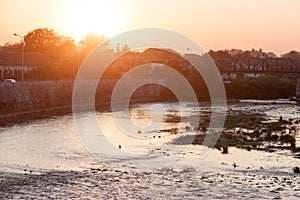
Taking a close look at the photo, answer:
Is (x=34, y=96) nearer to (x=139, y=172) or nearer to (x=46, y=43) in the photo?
(x=139, y=172)

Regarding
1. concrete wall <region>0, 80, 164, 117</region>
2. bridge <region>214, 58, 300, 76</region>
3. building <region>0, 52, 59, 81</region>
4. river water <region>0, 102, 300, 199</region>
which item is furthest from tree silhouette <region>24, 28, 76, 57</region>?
river water <region>0, 102, 300, 199</region>

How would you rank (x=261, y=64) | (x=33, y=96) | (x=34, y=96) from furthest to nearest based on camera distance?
(x=261, y=64) → (x=34, y=96) → (x=33, y=96)

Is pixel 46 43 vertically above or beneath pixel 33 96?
above

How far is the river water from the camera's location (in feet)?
86.5

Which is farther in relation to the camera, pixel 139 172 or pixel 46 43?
pixel 46 43

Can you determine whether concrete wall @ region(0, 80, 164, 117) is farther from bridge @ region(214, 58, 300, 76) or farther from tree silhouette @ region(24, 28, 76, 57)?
tree silhouette @ region(24, 28, 76, 57)

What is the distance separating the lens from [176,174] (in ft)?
102

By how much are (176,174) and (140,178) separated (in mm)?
2183

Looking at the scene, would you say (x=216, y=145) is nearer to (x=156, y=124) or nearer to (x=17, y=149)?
(x=17, y=149)

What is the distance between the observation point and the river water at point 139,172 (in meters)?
26.4

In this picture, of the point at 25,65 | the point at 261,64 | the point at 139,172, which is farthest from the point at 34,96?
the point at 261,64

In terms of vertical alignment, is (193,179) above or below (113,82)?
below

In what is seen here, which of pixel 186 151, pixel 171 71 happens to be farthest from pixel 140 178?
pixel 171 71

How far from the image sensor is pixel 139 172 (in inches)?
1241
